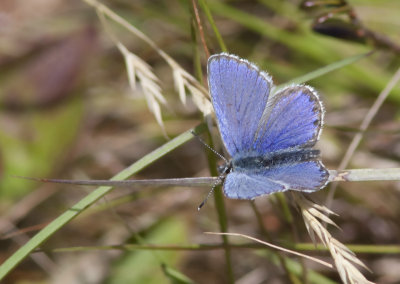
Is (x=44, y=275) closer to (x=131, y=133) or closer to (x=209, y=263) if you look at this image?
(x=209, y=263)

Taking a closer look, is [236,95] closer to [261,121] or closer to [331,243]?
[261,121]

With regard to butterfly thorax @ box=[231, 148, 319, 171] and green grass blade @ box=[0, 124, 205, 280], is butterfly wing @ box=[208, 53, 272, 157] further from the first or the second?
green grass blade @ box=[0, 124, 205, 280]

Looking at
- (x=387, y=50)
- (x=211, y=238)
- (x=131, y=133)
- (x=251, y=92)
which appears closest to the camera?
(x=251, y=92)

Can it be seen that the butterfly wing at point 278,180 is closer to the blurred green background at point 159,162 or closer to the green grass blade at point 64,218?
the green grass blade at point 64,218

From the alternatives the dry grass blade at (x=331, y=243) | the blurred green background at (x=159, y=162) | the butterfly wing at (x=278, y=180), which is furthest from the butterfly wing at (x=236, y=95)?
the blurred green background at (x=159, y=162)

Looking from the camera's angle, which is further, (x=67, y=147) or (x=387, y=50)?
(x=67, y=147)

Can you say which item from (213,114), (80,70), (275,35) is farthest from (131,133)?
(213,114)

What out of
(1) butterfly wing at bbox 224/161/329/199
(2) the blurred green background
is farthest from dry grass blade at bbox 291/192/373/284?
(2) the blurred green background
